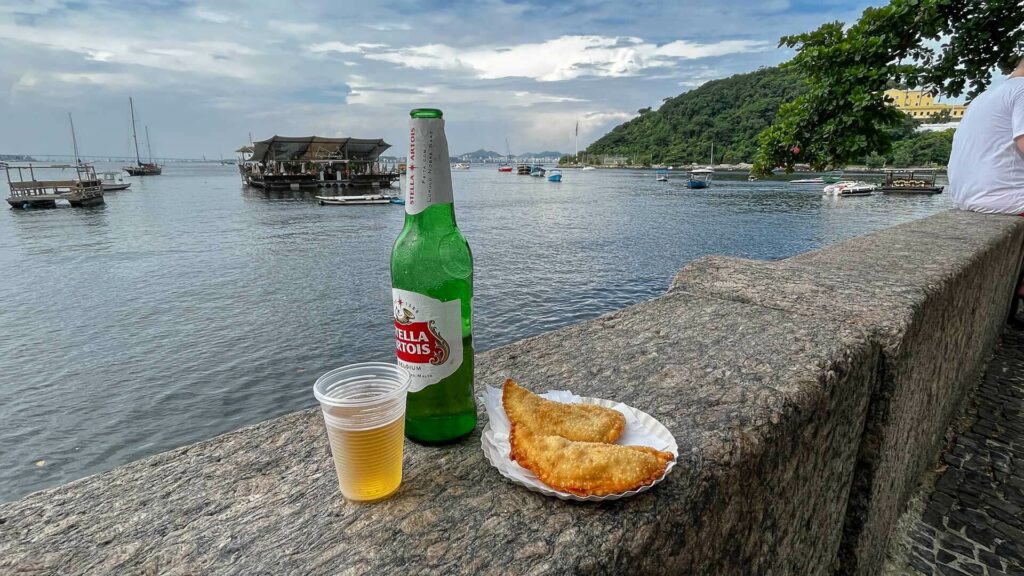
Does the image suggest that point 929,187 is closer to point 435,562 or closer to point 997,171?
point 997,171

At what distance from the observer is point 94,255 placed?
90.1ft

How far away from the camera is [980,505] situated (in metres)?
2.96

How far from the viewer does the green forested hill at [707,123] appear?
101 metres

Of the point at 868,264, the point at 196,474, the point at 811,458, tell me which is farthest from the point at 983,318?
the point at 196,474

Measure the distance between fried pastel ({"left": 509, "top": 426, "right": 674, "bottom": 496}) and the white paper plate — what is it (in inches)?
0.5

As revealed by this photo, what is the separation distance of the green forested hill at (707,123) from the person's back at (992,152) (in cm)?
8523

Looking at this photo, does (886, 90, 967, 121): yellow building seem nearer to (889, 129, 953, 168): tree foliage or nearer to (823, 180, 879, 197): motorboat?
(823, 180, 879, 197): motorboat

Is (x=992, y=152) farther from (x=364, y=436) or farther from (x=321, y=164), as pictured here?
(x=321, y=164)

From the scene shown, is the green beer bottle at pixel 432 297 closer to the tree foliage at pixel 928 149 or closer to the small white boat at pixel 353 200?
the small white boat at pixel 353 200

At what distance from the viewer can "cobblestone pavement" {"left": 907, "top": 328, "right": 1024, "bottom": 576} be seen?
8.43ft

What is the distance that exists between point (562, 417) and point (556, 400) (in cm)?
11

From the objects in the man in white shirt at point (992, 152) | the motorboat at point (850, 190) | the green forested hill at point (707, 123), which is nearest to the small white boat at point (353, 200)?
the man in white shirt at point (992, 152)

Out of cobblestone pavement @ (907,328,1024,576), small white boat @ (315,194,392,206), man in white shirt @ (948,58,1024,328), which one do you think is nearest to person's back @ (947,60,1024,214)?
man in white shirt @ (948,58,1024,328)

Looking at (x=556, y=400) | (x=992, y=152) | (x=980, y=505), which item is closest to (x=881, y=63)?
(x=992, y=152)
